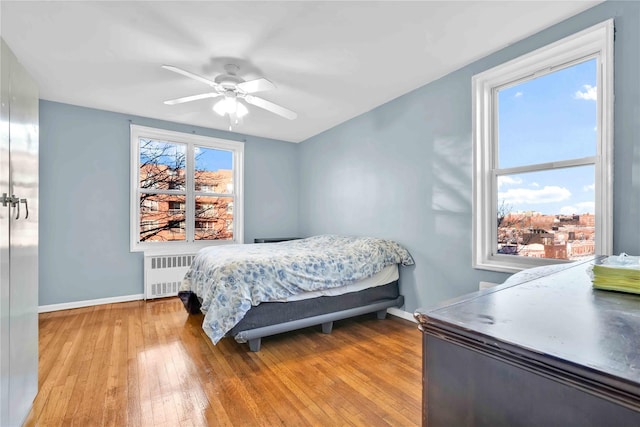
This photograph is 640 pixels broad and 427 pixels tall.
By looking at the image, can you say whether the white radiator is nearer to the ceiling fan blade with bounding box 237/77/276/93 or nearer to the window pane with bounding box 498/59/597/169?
the ceiling fan blade with bounding box 237/77/276/93

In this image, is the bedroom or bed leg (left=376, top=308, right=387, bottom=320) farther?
bed leg (left=376, top=308, right=387, bottom=320)

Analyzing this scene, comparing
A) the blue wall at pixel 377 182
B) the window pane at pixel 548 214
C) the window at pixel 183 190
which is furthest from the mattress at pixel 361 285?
the window at pixel 183 190

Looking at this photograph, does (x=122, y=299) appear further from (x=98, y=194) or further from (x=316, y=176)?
(x=316, y=176)

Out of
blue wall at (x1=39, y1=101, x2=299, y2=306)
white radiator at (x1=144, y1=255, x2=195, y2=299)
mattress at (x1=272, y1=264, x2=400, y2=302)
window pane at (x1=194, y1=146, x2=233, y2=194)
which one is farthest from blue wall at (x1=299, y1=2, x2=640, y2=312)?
blue wall at (x1=39, y1=101, x2=299, y2=306)

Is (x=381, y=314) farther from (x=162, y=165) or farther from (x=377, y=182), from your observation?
(x=162, y=165)

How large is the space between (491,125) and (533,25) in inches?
29.4

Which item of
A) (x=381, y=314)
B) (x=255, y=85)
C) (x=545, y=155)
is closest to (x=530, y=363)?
(x=545, y=155)

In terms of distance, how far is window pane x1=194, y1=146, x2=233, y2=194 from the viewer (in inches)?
174

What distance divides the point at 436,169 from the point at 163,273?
11.8 feet

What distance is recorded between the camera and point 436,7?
1.92 meters

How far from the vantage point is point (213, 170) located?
456 centimetres

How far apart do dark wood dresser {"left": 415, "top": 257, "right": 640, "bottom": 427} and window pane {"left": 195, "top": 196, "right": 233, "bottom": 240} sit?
4268 mm

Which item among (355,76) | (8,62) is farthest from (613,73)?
(8,62)

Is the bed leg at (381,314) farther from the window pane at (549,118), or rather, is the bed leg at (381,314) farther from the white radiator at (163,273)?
the white radiator at (163,273)
